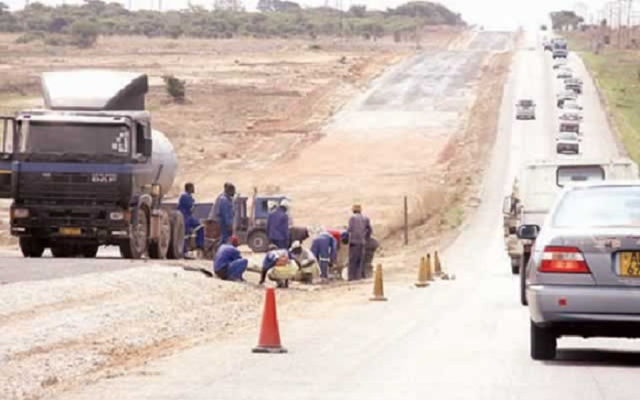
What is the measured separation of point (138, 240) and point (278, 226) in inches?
126

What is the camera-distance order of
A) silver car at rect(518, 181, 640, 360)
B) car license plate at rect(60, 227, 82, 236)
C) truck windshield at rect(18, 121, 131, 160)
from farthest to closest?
car license plate at rect(60, 227, 82, 236)
truck windshield at rect(18, 121, 131, 160)
silver car at rect(518, 181, 640, 360)

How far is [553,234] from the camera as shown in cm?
1424

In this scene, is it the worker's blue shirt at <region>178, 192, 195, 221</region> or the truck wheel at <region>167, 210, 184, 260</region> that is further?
the worker's blue shirt at <region>178, 192, 195, 221</region>

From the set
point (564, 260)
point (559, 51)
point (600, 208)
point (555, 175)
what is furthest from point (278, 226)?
point (559, 51)

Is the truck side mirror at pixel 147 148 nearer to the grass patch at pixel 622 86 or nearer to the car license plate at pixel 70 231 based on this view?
the car license plate at pixel 70 231

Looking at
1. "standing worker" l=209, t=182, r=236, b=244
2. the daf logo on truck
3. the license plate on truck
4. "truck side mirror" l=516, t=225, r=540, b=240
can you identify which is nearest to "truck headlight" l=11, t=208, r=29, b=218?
the license plate on truck

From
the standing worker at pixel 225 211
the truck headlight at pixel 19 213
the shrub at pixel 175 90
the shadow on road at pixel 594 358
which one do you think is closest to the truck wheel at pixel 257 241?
the standing worker at pixel 225 211

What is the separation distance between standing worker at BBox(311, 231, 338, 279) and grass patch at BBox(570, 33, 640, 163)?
156ft

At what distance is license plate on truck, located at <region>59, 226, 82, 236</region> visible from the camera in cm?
3164

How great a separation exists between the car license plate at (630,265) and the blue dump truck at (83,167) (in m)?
17.9

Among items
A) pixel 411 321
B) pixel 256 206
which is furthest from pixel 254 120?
pixel 411 321

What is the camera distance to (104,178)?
31.1 meters

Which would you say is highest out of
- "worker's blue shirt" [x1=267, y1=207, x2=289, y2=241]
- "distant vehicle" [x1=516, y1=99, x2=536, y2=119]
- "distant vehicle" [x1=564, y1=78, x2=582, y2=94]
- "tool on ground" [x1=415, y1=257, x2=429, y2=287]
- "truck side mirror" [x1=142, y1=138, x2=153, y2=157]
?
"truck side mirror" [x1=142, y1=138, x2=153, y2=157]

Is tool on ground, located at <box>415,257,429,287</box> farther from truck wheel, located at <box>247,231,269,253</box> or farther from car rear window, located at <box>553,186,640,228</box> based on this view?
car rear window, located at <box>553,186,640,228</box>
